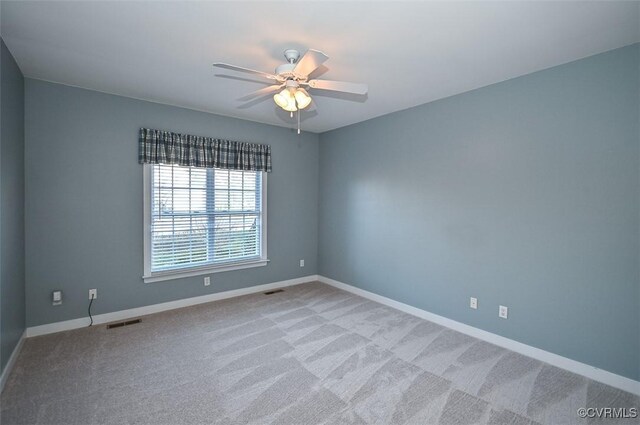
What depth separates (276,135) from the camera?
4.75m

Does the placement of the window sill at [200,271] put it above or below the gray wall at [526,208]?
below

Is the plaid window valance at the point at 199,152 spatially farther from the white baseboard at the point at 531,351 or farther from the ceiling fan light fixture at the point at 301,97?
the white baseboard at the point at 531,351

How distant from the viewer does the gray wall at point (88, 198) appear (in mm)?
3055

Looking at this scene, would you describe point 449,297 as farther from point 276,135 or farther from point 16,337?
point 16,337

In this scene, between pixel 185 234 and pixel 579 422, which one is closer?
pixel 579 422

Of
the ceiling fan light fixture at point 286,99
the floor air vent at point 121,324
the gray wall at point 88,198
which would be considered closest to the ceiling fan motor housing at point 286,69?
the ceiling fan light fixture at point 286,99

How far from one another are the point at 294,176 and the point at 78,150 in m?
2.80

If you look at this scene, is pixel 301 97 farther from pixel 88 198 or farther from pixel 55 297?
pixel 55 297

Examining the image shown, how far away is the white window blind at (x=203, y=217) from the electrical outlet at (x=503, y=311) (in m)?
3.21

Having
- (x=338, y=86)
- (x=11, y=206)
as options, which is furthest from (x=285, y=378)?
(x=11, y=206)

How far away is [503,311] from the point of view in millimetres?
2992

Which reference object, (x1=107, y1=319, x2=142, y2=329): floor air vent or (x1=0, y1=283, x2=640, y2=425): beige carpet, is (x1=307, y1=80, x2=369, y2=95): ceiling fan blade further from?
(x1=107, y1=319, x2=142, y2=329): floor air vent

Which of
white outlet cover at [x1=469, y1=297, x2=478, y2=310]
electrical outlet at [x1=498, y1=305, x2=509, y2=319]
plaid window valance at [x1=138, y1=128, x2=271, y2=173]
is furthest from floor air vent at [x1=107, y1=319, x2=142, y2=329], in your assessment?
electrical outlet at [x1=498, y1=305, x2=509, y2=319]

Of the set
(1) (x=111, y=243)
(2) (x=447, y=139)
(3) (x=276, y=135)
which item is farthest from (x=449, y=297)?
(1) (x=111, y=243)
